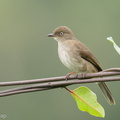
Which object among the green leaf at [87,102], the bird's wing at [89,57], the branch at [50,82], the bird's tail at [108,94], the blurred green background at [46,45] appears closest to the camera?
the branch at [50,82]

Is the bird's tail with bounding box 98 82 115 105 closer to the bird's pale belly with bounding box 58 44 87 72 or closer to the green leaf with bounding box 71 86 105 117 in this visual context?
the bird's pale belly with bounding box 58 44 87 72

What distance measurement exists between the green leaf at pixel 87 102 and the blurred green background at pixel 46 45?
27.5ft

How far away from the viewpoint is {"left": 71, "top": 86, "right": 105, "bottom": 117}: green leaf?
4.10 m

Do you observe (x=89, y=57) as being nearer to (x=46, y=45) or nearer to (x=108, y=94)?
(x=108, y=94)

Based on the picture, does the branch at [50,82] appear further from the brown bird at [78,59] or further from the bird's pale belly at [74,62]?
the bird's pale belly at [74,62]

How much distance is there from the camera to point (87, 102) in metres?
4.18

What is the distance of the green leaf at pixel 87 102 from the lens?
410cm

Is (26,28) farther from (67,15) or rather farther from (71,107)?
A: (71,107)

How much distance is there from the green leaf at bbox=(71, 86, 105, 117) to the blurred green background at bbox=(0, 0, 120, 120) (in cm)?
837

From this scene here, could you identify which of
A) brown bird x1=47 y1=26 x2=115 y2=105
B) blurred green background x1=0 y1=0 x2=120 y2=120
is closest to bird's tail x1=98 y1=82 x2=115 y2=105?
brown bird x1=47 y1=26 x2=115 y2=105

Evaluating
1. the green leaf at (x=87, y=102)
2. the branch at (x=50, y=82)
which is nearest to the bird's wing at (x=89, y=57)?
the green leaf at (x=87, y=102)

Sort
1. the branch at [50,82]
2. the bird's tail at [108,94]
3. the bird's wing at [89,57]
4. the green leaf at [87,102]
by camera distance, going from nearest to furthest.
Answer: the branch at [50,82], the green leaf at [87,102], the bird's tail at [108,94], the bird's wing at [89,57]

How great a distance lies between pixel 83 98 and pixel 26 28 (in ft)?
55.7

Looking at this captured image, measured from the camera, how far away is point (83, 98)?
4.21 m
